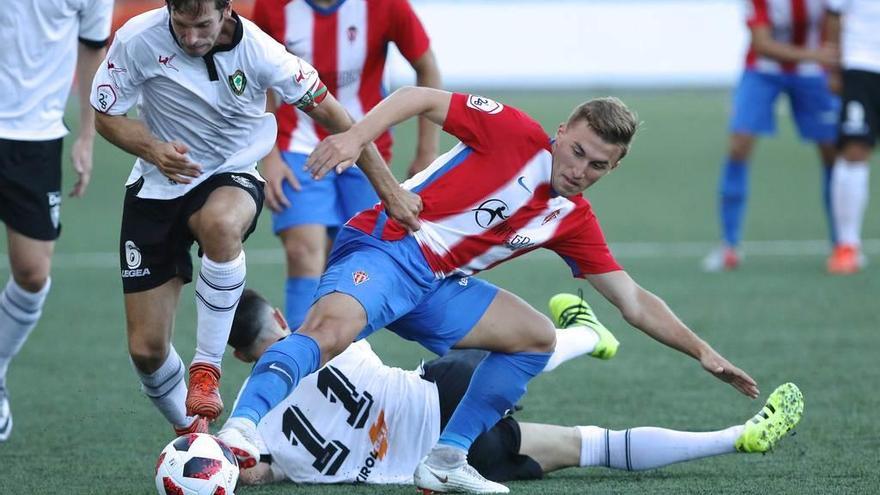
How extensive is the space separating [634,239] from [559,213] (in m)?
6.79

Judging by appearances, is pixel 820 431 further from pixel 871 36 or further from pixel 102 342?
pixel 871 36

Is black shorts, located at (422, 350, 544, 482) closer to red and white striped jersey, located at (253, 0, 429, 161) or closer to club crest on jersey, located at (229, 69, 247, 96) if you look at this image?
club crest on jersey, located at (229, 69, 247, 96)

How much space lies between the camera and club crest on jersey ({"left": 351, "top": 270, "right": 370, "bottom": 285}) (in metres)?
4.75

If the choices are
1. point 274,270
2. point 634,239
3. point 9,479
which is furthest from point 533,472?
point 634,239

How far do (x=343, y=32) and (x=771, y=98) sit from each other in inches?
205

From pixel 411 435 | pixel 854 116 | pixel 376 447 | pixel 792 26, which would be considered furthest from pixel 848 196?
pixel 376 447

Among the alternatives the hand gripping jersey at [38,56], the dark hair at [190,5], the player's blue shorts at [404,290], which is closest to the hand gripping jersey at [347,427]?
the player's blue shorts at [404,290]

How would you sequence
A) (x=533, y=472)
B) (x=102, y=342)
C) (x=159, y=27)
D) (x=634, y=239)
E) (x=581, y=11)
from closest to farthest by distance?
(x=159, y=27), (x=533, y=472), (x=102, y=342), (x=634, y=239), (x=581, y=11)

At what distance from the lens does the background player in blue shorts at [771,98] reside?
10.6 meters

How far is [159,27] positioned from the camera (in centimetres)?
485

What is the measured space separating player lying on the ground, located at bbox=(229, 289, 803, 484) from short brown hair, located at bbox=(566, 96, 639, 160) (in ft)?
3.09

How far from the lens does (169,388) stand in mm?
5422

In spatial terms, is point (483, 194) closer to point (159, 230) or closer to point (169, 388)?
point (159, 230)

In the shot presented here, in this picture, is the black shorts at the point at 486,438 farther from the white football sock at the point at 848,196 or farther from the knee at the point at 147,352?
the white football sock at the point at 848,196
